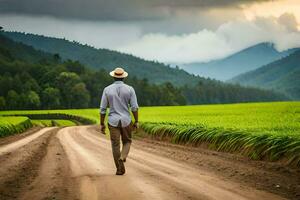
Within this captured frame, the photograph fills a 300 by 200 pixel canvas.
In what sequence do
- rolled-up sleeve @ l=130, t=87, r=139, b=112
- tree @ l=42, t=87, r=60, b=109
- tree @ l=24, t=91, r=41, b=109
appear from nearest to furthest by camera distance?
rolled-up sleeve @ l=130, t=87, r=139, b=112, tree @ l=24, t=91, r=41, b=109, tree @ l=42, t=87, r=60, b=109

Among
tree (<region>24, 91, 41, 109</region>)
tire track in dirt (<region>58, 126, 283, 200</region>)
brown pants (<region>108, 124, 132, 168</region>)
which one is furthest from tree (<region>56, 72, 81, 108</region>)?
brown pants (<region>108, 124, 132, 168</region>)

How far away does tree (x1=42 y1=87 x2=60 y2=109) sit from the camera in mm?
146675

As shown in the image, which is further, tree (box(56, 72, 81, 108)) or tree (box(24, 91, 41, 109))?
tree (box(56, 72, 81, 108))

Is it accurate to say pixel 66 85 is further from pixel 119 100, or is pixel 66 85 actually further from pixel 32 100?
pixel 119 100

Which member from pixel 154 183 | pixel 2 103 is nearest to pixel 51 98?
pixel 2 103

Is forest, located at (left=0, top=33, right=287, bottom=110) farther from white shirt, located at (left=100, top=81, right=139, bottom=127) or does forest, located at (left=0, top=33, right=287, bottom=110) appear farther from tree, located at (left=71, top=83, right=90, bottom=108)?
white shirt, located at (left=100, top=81, right=139, bottom=127)

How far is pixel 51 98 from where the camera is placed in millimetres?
146625

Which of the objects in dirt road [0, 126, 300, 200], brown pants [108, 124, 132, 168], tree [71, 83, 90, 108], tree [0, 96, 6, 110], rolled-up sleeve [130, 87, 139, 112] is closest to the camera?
dirt road [0, 126, 300, 200]

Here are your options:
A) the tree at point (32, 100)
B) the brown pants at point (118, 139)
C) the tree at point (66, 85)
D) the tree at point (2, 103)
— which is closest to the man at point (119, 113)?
the brown pants at point (118, 139)

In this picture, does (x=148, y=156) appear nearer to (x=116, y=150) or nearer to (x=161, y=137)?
(x=116, y=150)

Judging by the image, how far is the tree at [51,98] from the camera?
14668 centimetres

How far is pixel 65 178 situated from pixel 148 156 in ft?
20.8

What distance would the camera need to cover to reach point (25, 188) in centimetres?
1107

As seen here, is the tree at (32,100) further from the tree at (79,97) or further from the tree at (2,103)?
the tree at (79,97)
